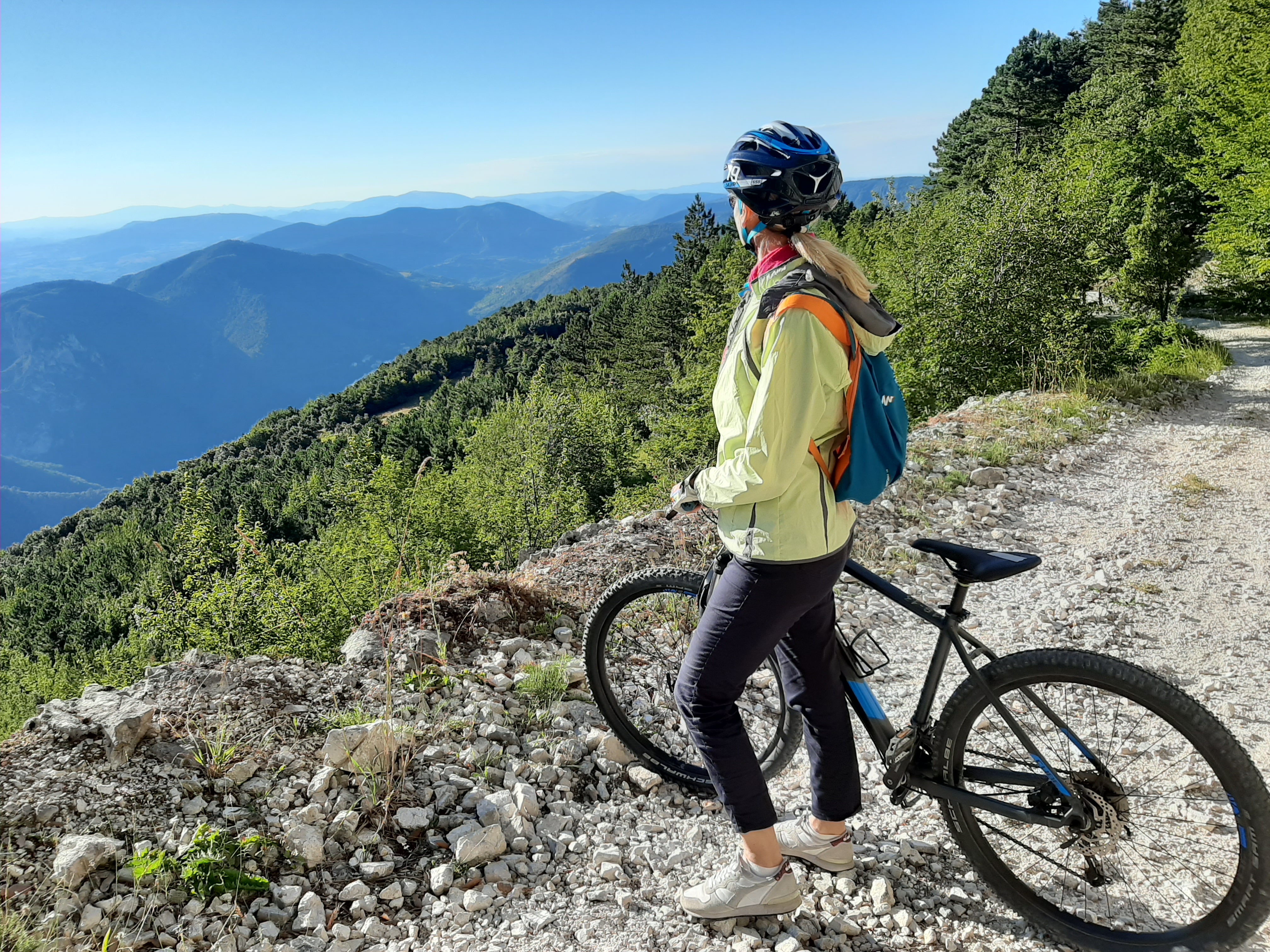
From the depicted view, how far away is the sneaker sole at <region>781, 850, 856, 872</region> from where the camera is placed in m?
2.93

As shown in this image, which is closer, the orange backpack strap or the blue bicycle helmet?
the orange backpack strap

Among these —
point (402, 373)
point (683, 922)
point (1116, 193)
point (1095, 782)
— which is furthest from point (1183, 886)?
point (402, 373)

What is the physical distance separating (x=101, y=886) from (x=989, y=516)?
7180mm

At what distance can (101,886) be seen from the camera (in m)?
2.77

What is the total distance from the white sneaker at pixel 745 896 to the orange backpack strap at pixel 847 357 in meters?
1.61

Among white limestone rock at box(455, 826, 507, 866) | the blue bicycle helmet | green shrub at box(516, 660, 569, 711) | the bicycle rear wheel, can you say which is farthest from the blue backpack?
green shrub at box(516, 660, 569, 711)

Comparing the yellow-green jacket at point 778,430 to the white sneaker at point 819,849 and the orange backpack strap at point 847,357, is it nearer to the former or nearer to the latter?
the orange backpack strap at point 847,357

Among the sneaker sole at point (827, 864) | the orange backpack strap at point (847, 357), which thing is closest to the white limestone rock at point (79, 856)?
the sneaker sole at point (827, 864)

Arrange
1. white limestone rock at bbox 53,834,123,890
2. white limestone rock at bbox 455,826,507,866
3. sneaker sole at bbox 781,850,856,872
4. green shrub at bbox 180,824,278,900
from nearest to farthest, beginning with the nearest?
white limestone rock at bbox 53,834,123,890 → green shrub at bbox 180,824,278,900 → sneaker sole at bbox 781,850,856,872 → white limestone rock at bbox 455,826,507,866

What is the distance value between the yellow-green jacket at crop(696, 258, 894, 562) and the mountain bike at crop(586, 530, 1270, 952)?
556 mm

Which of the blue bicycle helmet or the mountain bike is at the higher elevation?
the blue bicycle helmet

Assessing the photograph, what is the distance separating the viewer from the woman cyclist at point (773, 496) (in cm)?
212

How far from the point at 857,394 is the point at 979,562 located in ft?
2.82

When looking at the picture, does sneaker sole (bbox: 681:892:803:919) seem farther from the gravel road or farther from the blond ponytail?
the blond ponytail
